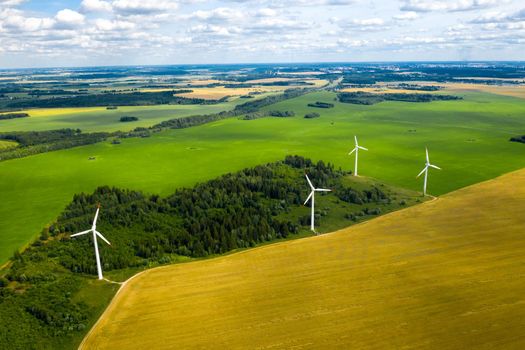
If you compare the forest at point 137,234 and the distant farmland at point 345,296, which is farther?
the forest at point 137,234

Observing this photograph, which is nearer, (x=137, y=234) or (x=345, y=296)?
(x=345, y=296)

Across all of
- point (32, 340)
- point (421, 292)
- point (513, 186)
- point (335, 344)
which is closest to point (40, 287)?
point (32, 340)

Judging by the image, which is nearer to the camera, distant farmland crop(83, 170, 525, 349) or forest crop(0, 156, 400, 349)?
distant farmland crop(83, 170, 525, 349)

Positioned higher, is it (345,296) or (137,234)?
(345,296)
